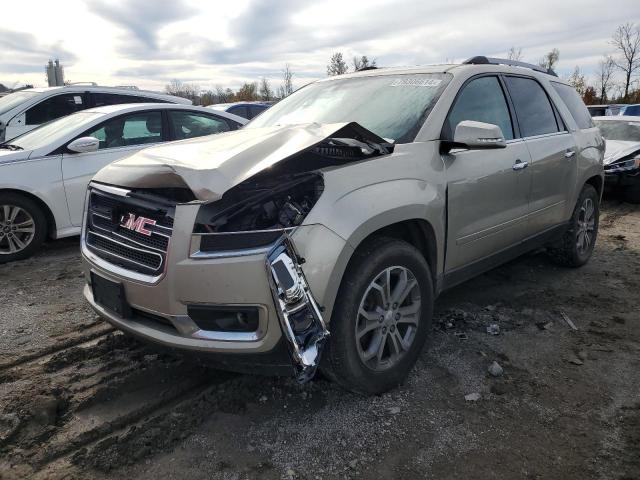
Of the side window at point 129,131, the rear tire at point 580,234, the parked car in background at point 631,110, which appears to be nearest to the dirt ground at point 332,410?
the rear tire at point 580,234

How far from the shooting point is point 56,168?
211 inches

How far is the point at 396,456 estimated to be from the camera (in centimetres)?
240

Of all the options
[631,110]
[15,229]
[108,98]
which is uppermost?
[108,98]

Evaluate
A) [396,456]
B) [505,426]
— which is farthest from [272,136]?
[505,426]

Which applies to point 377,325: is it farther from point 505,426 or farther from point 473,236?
point 473,236

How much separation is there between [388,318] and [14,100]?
7830 millimetres

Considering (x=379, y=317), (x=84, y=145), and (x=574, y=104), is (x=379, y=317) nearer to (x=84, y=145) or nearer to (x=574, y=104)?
(x=574, y=104)

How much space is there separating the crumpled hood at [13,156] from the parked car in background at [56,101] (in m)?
2.69

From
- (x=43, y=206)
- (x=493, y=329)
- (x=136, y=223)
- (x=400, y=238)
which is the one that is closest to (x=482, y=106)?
(x=400, y=238)

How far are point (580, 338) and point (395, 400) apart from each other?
1.67m

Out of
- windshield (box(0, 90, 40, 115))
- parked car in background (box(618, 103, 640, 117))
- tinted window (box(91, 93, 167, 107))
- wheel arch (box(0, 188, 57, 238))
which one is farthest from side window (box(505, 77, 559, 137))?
parked car in background (box(618, 103, 640, 117))

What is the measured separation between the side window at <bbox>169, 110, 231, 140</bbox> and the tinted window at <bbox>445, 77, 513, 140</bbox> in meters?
3.91

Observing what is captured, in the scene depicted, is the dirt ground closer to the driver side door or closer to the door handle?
the door handle

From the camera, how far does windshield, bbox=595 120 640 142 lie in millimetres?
9538
